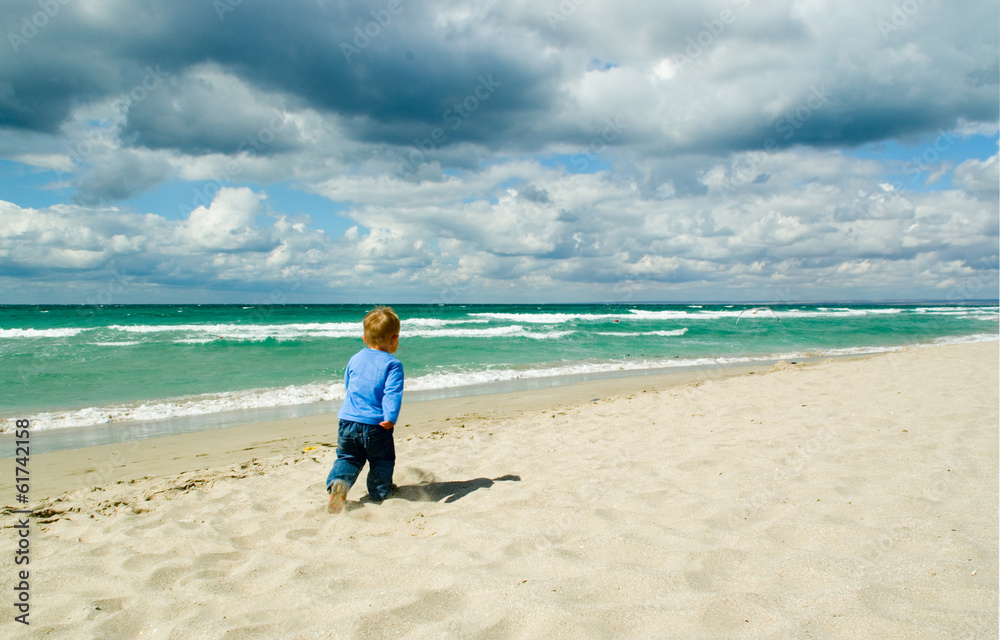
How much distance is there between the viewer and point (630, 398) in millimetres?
8922

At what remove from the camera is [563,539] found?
3.04 m

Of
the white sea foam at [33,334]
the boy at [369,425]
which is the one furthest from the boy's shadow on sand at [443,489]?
the white sea foam at [33,334]

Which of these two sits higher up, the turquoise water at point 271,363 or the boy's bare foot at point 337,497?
the boy's bare foot at point 337,497

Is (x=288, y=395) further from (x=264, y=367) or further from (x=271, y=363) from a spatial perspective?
(x=271, y=363)

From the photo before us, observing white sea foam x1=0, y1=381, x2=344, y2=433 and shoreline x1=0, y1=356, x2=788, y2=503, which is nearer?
shoreline x1=0, y1=356, x2=788, y2=503

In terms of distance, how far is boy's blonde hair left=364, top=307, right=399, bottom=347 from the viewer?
13.1 feet

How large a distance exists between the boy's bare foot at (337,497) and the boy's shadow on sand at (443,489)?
44 cm

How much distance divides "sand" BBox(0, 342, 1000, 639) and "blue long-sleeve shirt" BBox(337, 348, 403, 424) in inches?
26.9

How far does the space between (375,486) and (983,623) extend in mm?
3462

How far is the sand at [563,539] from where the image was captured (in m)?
2.21

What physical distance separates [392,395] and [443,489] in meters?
1.06

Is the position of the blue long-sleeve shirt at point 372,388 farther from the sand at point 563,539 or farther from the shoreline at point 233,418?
the shoreline at point 233,418

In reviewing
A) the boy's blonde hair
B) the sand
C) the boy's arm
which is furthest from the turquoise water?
the boy's arm

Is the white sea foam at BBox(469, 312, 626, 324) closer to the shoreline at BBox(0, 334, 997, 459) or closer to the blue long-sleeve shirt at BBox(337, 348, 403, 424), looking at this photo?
the shoreline at BBox(0, 334, 997, 459)
